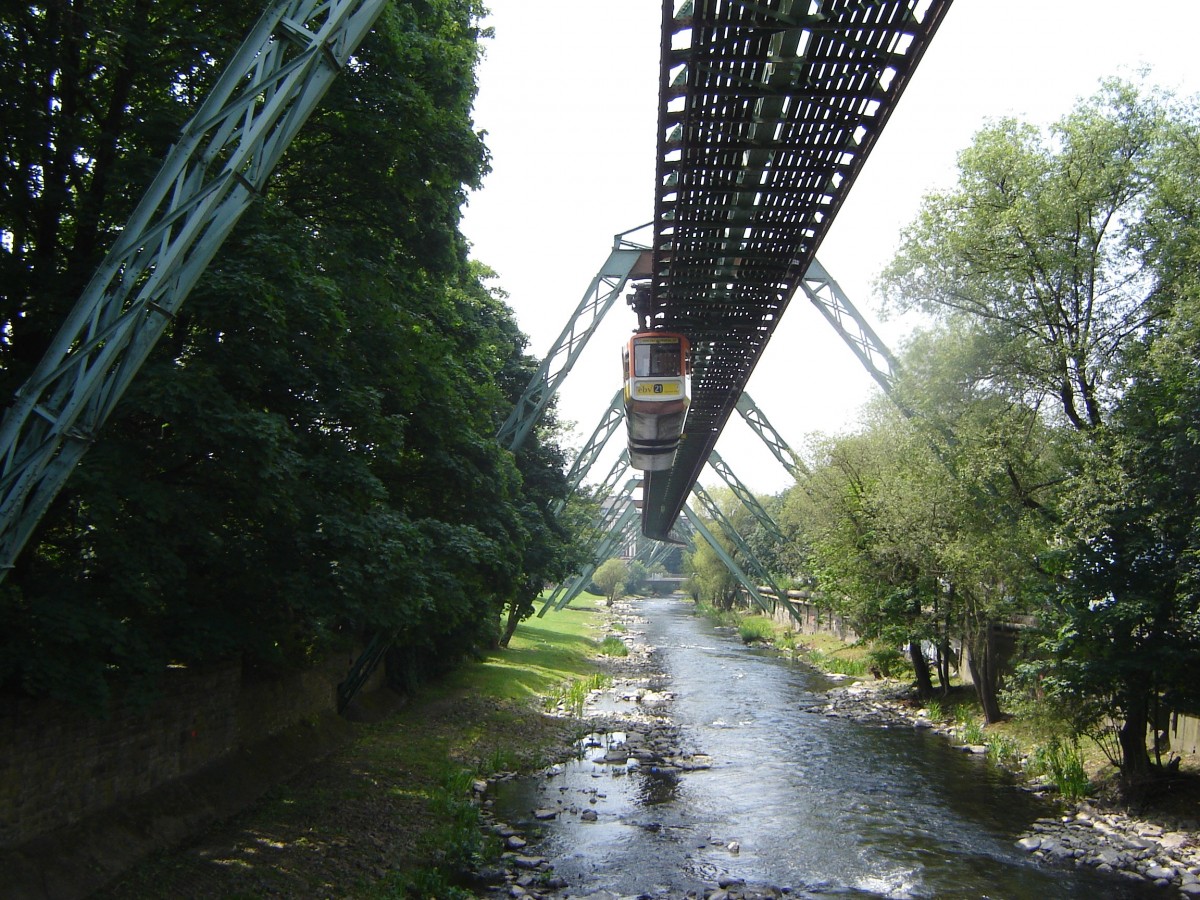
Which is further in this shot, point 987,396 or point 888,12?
point 987,396

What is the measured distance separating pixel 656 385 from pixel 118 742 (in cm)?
1245

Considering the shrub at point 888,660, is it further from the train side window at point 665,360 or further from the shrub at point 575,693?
the train side window at point 665,360

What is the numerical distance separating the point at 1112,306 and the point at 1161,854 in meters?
7.94

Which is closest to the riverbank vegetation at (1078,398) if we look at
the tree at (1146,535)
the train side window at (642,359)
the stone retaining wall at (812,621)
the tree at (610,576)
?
the tree at (1146,535)

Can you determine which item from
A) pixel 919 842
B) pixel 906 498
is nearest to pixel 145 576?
pixel 919 842

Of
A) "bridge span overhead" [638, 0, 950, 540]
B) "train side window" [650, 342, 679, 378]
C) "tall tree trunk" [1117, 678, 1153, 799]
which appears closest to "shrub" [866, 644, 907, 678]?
"tall tree trunk" [1117, 678, 1153, 799]

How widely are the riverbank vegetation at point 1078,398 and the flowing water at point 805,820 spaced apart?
2.51 metres

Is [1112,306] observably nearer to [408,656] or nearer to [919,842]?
[919,842]

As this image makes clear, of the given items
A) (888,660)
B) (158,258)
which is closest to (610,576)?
(888,660)

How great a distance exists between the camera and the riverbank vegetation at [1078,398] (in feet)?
39.1

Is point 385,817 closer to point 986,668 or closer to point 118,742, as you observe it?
point 118,742

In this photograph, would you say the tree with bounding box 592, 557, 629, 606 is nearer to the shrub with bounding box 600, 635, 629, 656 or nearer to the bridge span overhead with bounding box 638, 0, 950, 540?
the shrub with bounding box 600, 635, 629, 656

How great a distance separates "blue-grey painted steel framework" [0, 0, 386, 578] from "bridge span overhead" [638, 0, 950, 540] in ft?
10.4

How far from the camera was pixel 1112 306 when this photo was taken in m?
13.5
